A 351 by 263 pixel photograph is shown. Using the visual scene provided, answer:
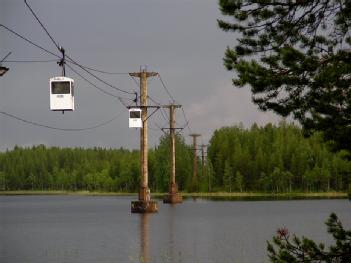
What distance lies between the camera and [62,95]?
27312 millimetres

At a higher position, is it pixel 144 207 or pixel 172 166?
pixel 172 166

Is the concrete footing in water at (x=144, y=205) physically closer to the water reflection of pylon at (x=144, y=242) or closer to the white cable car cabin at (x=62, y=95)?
the water reflection of pylon at (x=144, y=242)

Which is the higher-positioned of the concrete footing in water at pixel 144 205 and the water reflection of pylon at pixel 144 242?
the concrete footing in water at pixel 144 205

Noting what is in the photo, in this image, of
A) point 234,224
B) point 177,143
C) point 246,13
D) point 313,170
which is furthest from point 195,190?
point 246,13

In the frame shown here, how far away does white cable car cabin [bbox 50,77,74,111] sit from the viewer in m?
27.2

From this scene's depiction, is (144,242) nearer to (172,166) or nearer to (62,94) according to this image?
(62,94)

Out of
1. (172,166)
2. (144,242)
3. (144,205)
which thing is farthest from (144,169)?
(172,166)

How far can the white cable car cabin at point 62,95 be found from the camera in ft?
89.4

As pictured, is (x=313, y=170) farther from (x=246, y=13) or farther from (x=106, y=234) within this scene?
(x=246, y=13)

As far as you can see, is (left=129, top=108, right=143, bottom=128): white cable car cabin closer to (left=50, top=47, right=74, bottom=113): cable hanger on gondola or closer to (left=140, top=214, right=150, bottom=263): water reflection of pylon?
(left=140, top=214, right=150, bottom=263): water reflection of pylon

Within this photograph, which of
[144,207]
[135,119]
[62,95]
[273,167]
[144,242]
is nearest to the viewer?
[62,95]

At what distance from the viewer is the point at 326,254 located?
48.8ft

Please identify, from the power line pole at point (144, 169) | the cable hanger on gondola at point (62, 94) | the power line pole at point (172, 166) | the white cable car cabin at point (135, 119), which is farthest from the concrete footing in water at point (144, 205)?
the cable hanger on gondola at point (62, 94)

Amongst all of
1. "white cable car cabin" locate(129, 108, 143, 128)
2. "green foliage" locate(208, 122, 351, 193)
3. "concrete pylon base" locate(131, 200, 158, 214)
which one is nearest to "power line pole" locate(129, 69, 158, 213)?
"concrete pylon base" locate(131, 200, 158, 214)
